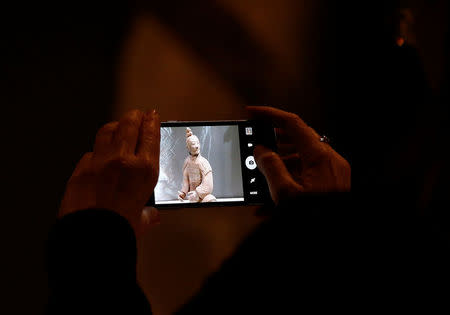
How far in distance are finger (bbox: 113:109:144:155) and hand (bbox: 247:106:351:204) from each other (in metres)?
0.22

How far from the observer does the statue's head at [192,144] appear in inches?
25.5

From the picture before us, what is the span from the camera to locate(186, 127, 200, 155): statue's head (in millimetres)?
648

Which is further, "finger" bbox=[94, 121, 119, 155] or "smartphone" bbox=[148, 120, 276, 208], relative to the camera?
"smartphone" bbox=[148, 120, 276, 208]

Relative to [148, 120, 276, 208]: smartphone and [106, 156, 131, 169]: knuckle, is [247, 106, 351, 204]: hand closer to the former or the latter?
[148, 120, 276, 208]: smartphone

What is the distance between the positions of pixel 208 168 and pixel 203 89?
213mm

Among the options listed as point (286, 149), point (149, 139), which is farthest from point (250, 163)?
point (149, 139)

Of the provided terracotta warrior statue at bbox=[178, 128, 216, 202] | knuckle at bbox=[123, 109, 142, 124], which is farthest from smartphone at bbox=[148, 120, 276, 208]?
knuckle at bbox=[123, 109, 142, 124]

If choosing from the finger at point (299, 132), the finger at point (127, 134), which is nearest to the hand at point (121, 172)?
the finger at point (127, 134)

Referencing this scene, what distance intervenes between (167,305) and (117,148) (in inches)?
13.9

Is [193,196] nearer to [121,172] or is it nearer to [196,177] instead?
[196,177]

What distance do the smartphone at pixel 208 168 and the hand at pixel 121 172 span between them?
0.32ft

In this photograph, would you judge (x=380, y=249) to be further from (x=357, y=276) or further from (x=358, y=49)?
(x=358, y=49)

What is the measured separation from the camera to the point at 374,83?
79 cm

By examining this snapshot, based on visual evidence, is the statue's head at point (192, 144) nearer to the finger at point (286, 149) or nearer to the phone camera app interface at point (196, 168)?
the phone camera app interface at point (196, 168)
